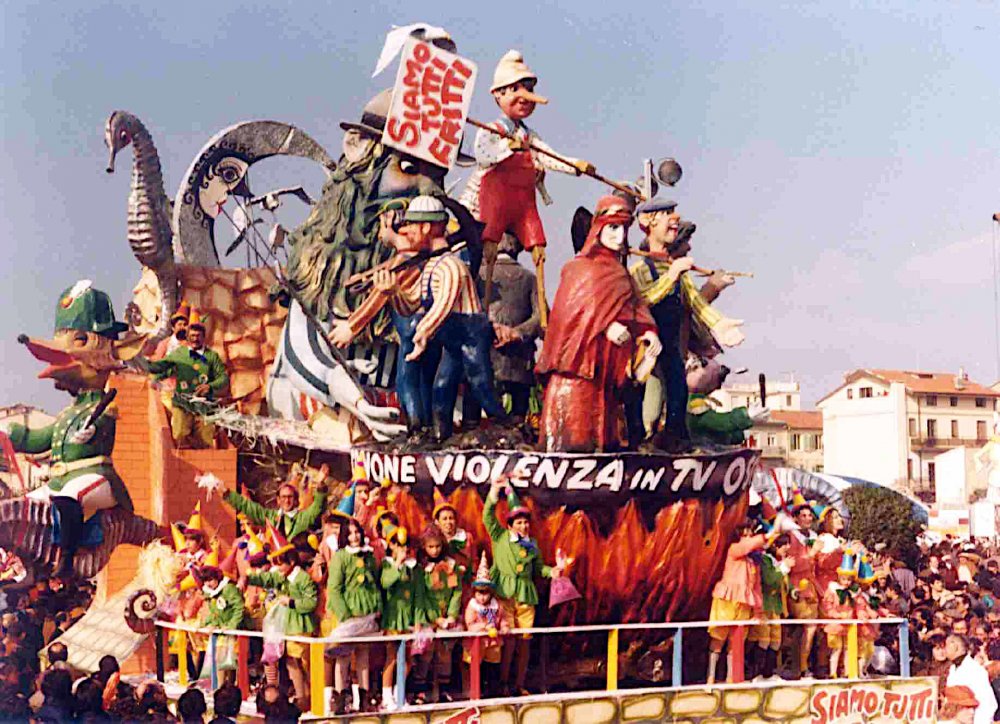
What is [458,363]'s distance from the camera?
1359 cm

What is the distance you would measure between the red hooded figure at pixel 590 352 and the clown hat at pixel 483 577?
42.4 inches

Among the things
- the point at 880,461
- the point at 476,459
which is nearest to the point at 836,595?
the point at 476,459

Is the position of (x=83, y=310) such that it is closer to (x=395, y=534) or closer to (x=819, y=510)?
(x=395, y=534)

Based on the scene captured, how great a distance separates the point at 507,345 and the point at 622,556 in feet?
6.53

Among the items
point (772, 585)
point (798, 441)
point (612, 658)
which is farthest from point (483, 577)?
point (798, 441)

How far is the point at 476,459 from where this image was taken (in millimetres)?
13336

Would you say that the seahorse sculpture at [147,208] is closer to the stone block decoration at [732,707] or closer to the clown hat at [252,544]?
the clown hat at [252,544]

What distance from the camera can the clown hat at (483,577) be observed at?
13.0m

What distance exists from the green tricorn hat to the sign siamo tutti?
8.07ft

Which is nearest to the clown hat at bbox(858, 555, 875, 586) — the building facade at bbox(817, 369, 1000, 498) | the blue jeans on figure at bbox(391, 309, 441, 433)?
the blue jeans on figure at bbox(391, 309, 441, 433)

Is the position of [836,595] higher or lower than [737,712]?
higher

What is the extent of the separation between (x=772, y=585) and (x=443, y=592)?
3.02m

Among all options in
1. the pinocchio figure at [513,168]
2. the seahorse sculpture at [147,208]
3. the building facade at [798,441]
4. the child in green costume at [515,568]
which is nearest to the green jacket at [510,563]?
the child in green costume at [515,568]

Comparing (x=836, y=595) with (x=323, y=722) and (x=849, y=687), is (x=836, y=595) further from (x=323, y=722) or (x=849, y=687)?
(x=323, y=722)
